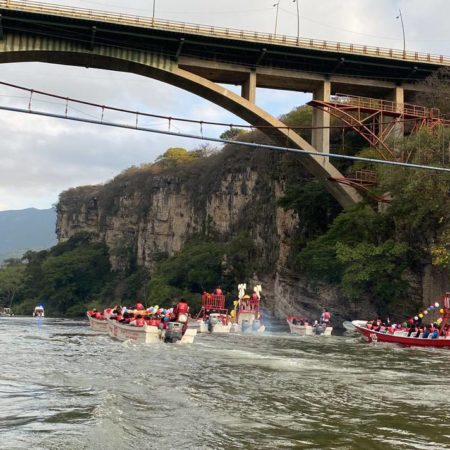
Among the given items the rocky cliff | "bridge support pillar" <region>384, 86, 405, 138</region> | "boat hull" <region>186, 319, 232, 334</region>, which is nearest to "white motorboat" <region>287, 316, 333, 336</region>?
"boat hull" <region>186, 319, 232, 334</region>

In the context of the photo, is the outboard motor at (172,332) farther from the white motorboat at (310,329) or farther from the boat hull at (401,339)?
the white motorboat at (310,329)

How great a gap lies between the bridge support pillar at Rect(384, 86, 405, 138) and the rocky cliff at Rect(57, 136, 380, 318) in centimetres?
834

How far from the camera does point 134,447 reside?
7535mm

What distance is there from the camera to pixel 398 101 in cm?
4253

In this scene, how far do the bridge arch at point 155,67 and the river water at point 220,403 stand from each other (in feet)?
72.8

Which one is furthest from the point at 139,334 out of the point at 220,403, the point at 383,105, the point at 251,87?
the point at 383,105

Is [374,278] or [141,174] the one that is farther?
[141,174]

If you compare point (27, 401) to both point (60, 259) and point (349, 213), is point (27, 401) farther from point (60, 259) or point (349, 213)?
point (60, 259)

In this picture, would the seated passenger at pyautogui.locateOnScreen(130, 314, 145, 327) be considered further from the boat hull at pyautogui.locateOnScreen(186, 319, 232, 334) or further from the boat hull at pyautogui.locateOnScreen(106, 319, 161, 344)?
the boat hull at pyautogui.locateOnScreen(186, 319, 232, 334)

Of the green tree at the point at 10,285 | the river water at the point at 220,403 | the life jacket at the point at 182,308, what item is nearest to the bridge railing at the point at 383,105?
the life jacket at the point at 182,308

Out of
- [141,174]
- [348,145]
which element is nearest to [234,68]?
[348,145]

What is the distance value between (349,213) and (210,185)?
125 ft

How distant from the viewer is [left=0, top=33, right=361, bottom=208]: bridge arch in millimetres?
35812

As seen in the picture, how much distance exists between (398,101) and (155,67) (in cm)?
1745
